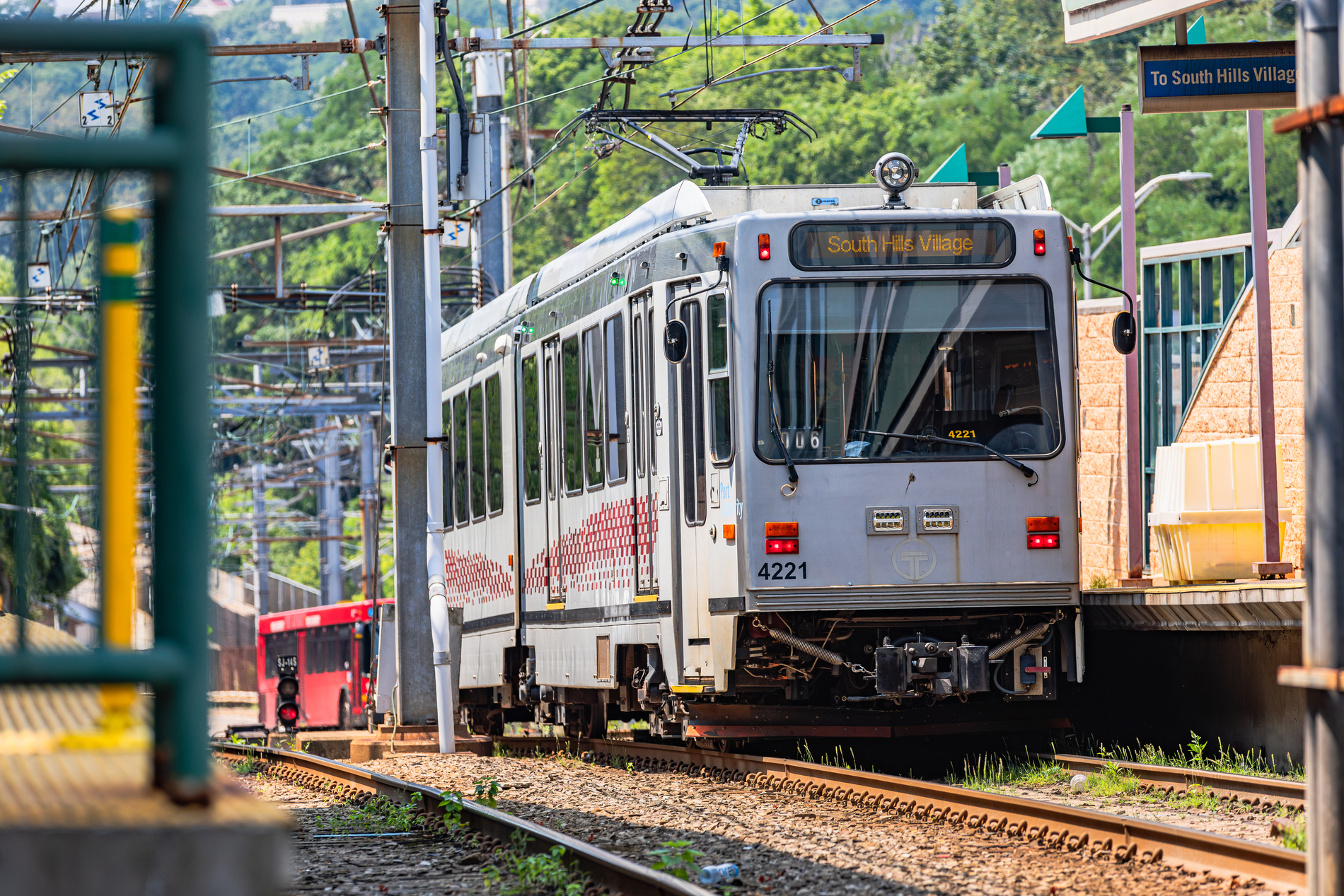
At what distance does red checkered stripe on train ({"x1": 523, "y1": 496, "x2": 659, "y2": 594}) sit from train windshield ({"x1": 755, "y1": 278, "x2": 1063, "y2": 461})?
163 cm

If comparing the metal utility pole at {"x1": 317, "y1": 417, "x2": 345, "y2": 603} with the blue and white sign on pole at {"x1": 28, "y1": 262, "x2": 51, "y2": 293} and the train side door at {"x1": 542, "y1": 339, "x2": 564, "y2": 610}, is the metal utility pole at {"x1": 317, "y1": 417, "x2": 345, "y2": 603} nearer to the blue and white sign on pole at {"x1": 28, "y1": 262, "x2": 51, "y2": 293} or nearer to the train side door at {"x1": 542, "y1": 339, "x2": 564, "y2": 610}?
the blue and white sign on pole at {"x1": 28, "y1": 262, "x2": 51, "y2": 293}

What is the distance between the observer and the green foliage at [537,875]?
7684 millimetres

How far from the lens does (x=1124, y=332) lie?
11969 mm

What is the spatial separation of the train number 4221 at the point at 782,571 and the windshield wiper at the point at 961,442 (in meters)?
0.94

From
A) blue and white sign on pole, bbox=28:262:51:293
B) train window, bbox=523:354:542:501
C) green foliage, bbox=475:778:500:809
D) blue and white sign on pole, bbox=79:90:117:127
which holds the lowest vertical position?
green foliage, bbox=475:778:500:809

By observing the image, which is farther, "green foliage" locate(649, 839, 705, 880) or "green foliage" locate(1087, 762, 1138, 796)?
"green foliage" locate(1087, 762, 1138, 796)

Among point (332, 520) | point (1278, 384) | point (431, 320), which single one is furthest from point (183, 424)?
point (332, 520)

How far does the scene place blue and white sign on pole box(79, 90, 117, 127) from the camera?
2047 centimetres

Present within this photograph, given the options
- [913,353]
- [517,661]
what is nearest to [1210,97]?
[913,353]

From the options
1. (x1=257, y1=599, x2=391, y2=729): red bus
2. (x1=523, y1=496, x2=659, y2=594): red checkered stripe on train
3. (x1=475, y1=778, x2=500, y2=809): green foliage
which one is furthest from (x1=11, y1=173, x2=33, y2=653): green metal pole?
(x1=257, y1=599, x2=391, y2=729): red bus

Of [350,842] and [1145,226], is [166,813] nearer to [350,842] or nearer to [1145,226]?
[350,842]

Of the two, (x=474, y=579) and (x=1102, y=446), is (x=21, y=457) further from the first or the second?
(x=474, y=579)

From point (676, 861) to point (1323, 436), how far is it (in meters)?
3.79

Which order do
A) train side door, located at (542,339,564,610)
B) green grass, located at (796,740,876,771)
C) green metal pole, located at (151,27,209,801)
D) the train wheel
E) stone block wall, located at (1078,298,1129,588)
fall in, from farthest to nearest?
the train wheel → stone block wall, located at (1078,298,1129,588) → train side door, located at (542,339,564,610) → green grass, located at (796,740,876,771) → green metal pole, located at (151,27,209,801)
